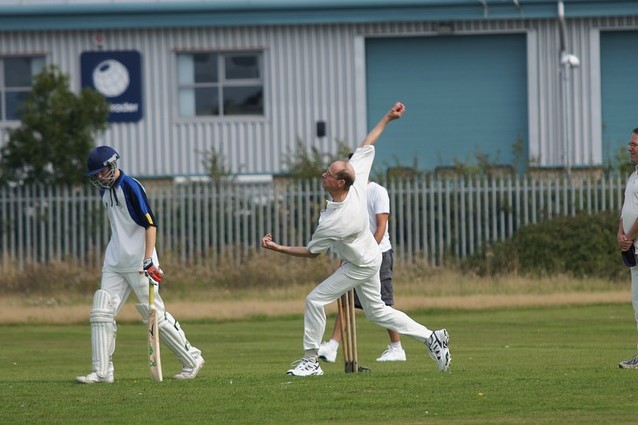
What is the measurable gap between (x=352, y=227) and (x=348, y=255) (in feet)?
0.94

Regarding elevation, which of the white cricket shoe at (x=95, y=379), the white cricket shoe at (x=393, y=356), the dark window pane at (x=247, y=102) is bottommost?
the white cricket shoe at (x=393, y=356)

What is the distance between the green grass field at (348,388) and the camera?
9.31 meters

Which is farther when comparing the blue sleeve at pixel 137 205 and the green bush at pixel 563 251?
the green bush at pixel 563 251

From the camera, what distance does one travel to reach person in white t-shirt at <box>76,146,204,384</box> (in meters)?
11.5

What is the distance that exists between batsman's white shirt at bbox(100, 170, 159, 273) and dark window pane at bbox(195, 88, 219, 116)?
18860 mm

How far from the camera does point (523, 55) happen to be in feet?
97.5

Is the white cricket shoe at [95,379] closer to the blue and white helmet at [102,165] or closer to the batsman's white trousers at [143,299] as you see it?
the batsman's white trousers at [143,299]

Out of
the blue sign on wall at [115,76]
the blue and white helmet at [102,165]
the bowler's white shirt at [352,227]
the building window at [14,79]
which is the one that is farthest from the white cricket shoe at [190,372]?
the building window at [14,79]

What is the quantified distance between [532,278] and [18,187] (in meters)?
9.64

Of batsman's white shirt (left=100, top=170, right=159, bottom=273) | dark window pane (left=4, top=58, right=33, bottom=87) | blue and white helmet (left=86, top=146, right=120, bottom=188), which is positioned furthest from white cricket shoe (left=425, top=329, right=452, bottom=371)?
dark window pane (left=4, top=58, right=33, bottom=87)

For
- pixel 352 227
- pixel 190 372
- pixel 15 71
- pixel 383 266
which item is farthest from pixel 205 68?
pixel 352 227

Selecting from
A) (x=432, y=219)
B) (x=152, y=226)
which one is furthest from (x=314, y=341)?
(x=432, y=219)

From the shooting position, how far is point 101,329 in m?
11.5

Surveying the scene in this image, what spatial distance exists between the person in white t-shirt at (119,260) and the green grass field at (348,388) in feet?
1.13
